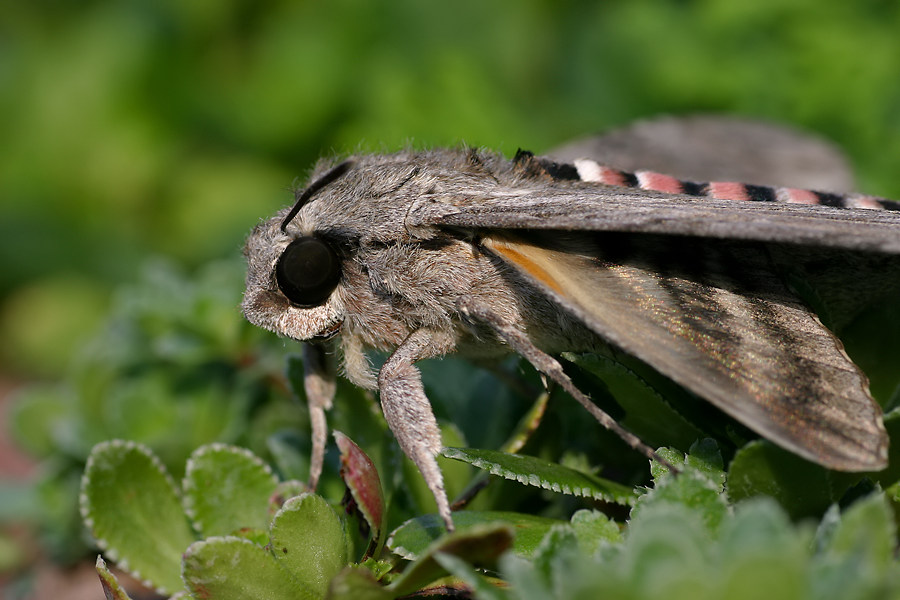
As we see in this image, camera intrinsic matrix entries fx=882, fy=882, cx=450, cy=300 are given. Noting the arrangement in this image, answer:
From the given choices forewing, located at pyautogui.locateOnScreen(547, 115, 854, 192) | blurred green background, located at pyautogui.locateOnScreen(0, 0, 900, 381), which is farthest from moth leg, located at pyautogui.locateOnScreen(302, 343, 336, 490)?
blurred green background, located at pyautogui.locateOnScreen(0, 0, 900, 381)

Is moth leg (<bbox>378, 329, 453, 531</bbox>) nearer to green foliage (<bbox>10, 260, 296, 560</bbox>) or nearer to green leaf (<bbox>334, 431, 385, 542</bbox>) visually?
green leaf (<bbox>334, 431, 385, 542</bbox>)

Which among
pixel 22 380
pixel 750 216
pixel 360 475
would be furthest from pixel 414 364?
pixel 22 380

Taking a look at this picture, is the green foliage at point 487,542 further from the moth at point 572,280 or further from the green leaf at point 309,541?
the moth at point 572,280

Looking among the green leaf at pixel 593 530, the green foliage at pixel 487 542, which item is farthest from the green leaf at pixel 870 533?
the green leaf at pixel 593 530

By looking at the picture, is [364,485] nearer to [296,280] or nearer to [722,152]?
[296,280]

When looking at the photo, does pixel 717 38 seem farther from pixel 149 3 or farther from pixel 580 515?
pixel 149 3

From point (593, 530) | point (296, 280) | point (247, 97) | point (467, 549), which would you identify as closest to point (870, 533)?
point (593, 530)

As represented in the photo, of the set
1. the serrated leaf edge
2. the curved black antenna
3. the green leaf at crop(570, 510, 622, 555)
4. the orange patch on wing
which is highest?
the curved black antenna
